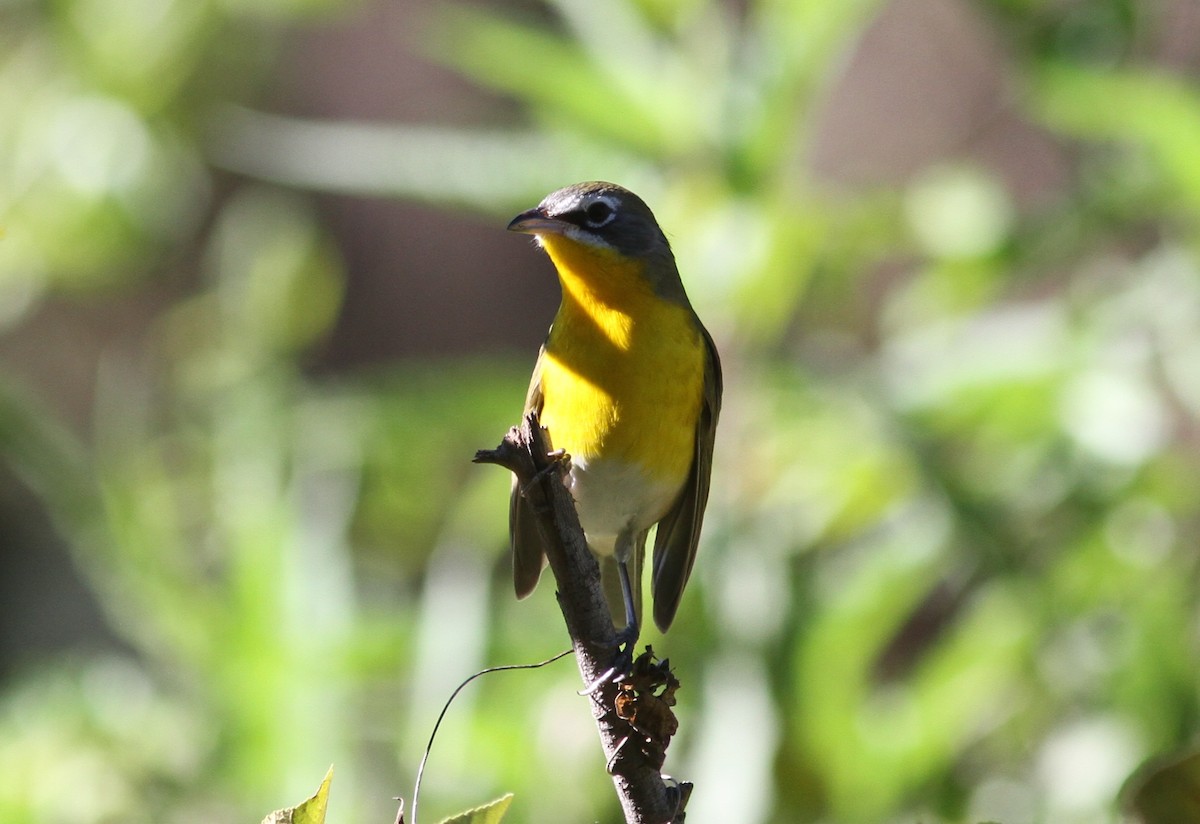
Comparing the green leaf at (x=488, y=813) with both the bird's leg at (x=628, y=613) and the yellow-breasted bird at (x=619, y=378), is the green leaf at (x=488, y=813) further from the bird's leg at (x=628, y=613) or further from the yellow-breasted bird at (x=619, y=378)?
the yellow-breasted bird at (x=619, y=378)

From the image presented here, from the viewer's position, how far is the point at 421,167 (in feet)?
9.95

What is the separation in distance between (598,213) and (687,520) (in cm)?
57

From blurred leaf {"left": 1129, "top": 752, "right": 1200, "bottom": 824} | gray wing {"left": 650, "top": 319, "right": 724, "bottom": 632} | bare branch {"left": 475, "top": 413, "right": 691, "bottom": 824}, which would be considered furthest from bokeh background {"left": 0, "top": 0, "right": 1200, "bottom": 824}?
blurred leaf {"left": 1129, "top": 752, "right": 1200, "bottom": 824}

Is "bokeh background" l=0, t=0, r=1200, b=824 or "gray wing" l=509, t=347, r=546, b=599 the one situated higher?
"bokeh background" l=0, t=0, r=1200, b=824

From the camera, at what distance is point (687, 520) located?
2379 mm

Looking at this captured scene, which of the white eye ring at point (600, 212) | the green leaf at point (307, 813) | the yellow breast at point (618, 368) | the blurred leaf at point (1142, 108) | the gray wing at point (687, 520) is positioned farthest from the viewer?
the blurred leaf at point (1142, 108)

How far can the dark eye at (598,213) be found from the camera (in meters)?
2.12

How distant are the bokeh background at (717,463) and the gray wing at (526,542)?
1.97ft

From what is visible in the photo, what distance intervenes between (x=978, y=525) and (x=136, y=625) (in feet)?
7.23

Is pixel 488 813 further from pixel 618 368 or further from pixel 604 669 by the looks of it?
pixel 618 368

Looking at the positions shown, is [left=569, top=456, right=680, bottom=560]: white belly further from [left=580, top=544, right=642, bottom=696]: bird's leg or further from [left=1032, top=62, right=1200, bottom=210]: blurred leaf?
[left=1032, top=62, right=1200, bottom=210]: blurred leaf

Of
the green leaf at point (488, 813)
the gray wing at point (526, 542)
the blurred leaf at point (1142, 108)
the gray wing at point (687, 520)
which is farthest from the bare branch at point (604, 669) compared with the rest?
the blurred leaf at point (1142, 108)

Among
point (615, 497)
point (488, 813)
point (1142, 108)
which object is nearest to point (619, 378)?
point (615, 497)

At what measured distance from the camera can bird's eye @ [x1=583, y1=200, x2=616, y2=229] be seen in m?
2.12
